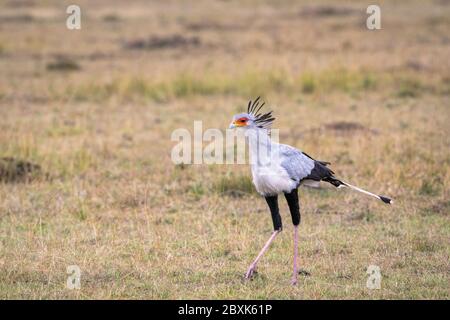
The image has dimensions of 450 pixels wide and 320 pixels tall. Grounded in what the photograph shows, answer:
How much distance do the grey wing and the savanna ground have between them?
0.81 metres

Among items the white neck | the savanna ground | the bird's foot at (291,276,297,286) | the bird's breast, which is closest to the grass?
the savanna ground

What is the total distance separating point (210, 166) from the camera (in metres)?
9.78

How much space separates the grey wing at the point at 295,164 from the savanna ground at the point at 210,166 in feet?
2.67

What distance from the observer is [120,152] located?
10.6 metres

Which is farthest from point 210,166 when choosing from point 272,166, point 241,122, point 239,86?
point 239,86

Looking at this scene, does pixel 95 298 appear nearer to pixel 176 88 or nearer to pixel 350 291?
pixel 350 291

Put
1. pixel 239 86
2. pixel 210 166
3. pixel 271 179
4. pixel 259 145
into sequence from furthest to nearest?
pixel 239 86 → pixel 210 166 → pixel 259 145 → pixel 271 179

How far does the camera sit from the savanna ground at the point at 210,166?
6113 mm

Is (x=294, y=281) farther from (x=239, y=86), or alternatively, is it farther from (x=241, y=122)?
(x=239, y=86)

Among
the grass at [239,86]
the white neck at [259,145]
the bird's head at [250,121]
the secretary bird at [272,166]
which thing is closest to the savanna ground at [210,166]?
the grass at [239,86]

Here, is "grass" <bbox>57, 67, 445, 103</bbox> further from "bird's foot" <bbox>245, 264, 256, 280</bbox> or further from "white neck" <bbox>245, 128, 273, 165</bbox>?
"bird's foot" <bbox>245, 264, 256, 280</bbox>

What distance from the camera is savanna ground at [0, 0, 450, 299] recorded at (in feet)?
20.1

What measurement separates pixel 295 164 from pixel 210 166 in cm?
394

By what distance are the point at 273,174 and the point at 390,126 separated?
647 centimetres
